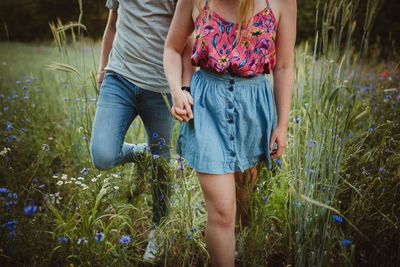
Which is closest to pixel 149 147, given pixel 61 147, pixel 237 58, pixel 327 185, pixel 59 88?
pixel 237 58

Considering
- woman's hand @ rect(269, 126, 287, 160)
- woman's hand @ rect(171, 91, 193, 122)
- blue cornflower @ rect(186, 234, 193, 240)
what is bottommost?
blue cornflower @ rect(186, 234, 193, 240)

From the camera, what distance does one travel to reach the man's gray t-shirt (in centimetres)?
212

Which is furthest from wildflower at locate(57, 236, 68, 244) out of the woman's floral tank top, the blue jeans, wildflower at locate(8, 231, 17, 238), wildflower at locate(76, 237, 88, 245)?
Result: the woman's floral tank top

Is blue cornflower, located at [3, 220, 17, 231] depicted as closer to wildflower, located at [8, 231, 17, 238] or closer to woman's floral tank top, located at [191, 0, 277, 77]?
wildflower, located at [8, 231, 17, 238]

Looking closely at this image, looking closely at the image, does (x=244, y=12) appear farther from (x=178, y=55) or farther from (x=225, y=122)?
(x=225, y=122)

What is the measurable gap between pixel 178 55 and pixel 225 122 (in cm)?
42

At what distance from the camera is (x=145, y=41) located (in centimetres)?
214

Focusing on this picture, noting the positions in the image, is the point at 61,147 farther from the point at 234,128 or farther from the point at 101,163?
the point at 234,128

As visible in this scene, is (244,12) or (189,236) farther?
(189,236)

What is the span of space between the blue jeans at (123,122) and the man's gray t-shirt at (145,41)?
0.22 ft

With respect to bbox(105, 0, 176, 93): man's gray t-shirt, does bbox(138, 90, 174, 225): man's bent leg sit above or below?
below

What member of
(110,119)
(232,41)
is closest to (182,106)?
(232,41)

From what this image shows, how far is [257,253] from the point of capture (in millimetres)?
1933

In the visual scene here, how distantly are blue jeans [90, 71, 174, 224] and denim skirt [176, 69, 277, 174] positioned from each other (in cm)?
46
